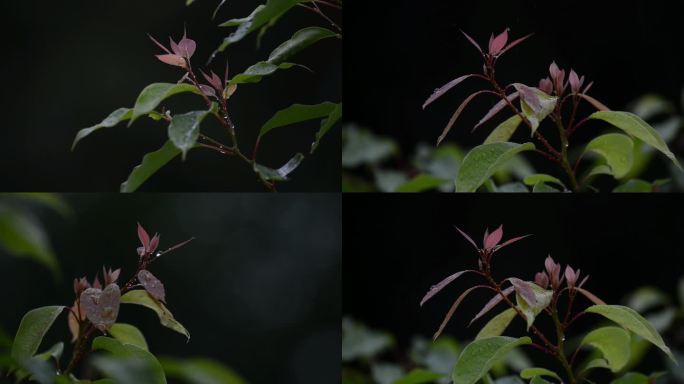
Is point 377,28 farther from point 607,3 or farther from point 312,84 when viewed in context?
point 607,3

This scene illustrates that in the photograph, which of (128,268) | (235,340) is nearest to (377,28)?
(128,268)

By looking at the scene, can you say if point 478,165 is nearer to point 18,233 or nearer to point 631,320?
point 631,320

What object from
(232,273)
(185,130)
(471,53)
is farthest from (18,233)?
(232,273)

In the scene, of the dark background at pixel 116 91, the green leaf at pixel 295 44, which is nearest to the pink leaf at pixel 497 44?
the green leaf at pixel 295 44

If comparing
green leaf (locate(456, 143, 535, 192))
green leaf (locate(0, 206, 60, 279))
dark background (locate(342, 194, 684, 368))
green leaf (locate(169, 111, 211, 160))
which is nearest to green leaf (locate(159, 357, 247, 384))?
green leaf (locate(0, 206, 60, 279))

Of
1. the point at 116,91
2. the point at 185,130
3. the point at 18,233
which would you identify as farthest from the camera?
the point at 116,91

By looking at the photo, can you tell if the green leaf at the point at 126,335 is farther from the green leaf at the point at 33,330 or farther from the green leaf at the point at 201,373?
the green leaf at the point at 201,373

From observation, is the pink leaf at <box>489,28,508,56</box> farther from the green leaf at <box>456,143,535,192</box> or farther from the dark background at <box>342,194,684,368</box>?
the dark background at <box>342,194,684,368</box>
